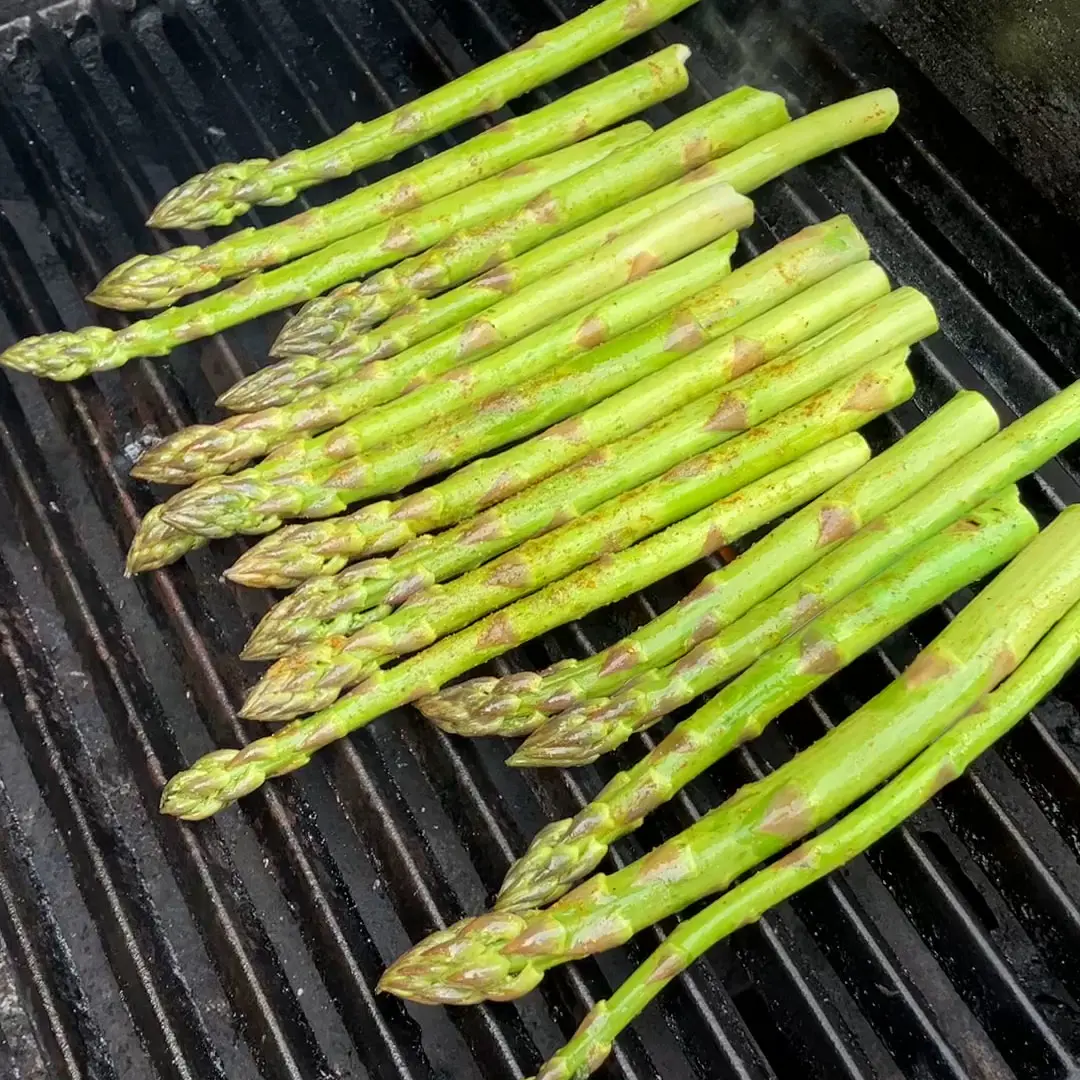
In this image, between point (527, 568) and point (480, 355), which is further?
point (480, 355)

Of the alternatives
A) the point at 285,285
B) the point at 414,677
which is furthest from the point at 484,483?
the point at 285,285

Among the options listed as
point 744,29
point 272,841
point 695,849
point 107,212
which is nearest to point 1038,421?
point 695,849

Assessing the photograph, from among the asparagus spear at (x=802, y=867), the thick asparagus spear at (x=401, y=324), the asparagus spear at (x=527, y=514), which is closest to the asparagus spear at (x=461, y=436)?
the asparagus spear at (x=527, y=514)

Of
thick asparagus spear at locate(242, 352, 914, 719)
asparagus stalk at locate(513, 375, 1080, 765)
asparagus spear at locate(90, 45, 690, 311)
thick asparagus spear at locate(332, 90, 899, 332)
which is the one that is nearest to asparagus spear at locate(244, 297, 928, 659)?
thick asparagus spear at locate(242, 352, 914, 719)

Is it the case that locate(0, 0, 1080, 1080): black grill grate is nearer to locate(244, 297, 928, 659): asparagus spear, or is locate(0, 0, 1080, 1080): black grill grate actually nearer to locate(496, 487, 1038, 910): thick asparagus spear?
locate(496, 487, 1038, 910): thick asparagus spear

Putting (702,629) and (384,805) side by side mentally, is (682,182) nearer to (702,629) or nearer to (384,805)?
(702,629)

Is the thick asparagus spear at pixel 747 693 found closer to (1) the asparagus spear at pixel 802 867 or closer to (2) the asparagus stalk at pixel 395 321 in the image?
(1) the asparagus spear at pixel 802 867
